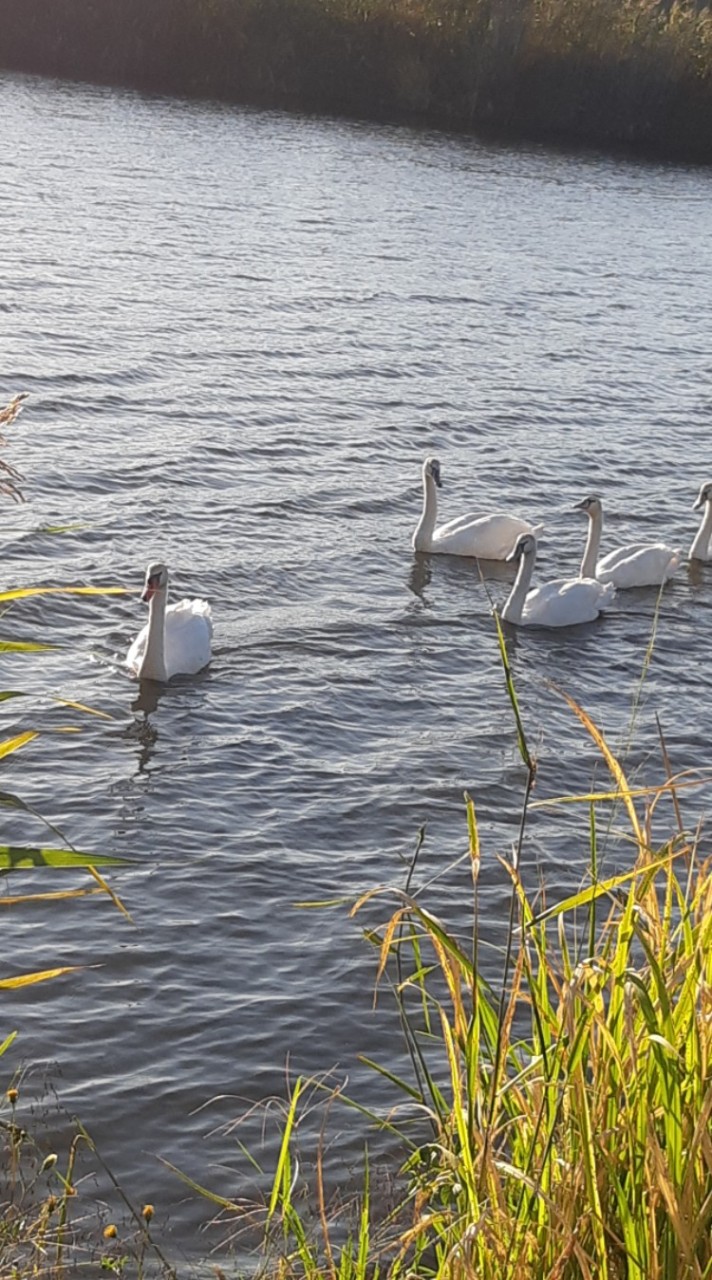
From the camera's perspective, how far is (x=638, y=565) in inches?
518

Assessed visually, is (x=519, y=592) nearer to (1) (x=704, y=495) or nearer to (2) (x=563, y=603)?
(2) (x=563, y=603)

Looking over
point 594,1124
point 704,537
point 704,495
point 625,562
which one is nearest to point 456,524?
point 625,562

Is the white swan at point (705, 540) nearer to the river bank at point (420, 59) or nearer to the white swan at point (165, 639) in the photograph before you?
the white swan at point (165, 639)

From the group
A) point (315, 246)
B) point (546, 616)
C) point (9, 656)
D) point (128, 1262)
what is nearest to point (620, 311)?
point (315, 246)

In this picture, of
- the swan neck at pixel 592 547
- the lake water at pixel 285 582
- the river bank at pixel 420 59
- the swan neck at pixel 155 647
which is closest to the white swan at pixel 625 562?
the swan neck at pixel 592 547

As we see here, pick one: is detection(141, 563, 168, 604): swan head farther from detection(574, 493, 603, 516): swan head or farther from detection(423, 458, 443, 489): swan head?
detection(574, 493, 603, 516): swan head

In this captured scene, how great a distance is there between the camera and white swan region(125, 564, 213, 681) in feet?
33.7

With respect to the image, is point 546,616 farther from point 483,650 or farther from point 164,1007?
point 164,1007

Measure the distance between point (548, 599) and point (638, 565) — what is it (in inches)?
48.5

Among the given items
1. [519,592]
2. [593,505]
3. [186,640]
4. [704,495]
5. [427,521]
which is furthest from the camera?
[704,495]

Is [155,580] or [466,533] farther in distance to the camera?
[466,533]

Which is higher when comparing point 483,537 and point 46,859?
point 46,859

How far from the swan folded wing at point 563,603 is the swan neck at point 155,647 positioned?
3.22 meters

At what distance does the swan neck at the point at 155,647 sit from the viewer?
10242 millimetres
